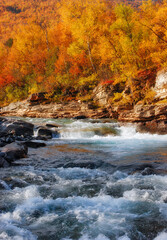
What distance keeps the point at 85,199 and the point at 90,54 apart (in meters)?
26.5

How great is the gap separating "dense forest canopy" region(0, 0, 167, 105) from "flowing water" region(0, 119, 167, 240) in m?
13.0

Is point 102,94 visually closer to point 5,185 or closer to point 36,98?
point 36,98

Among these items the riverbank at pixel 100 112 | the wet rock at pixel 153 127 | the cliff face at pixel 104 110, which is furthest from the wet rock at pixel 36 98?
the wet rock at pixel 153 127

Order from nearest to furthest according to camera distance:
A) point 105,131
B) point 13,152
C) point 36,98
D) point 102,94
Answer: point 13,152, point 105,131, point 102,94, point 36,98

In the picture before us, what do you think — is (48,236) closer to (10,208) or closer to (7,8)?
(10,208)

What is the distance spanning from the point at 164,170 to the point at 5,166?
6074 mm

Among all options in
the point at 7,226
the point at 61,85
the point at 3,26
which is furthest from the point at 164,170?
the point at 3,26

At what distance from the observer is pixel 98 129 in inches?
681

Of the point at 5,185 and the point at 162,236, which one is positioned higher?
the point at 5,185

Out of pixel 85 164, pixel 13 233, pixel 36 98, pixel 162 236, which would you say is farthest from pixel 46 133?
pixel 36 98

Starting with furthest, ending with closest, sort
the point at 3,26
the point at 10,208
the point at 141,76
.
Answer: the point at 3,26, the point at 141,76, the point at 10,208

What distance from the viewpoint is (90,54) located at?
29266 millimetres

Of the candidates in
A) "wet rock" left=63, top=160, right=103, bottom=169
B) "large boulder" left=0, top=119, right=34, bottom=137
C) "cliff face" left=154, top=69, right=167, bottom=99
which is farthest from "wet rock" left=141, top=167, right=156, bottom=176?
"cliff face" left=154, top=69, right=167, bottom=99

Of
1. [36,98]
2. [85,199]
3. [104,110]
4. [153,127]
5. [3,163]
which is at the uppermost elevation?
[36,98]
